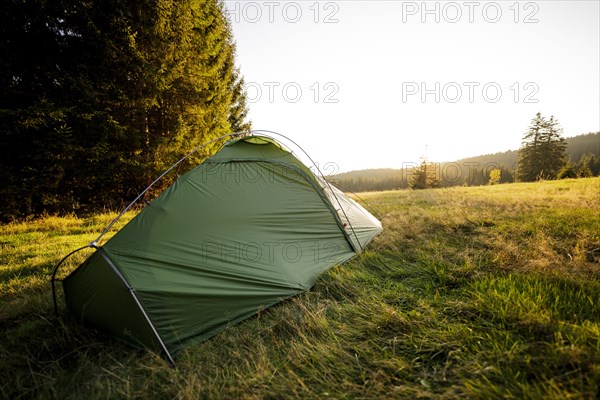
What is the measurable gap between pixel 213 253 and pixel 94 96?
284 inches

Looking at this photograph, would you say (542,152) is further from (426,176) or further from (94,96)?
(94,96)

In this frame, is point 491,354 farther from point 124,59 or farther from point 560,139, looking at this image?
point 560,139

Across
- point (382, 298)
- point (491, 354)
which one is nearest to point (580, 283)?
point (491, 354)

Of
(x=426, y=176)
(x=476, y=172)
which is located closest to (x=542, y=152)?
(x=426, y=176)

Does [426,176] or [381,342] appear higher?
[426,176]

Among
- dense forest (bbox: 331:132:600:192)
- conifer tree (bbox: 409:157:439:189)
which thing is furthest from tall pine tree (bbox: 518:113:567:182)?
dense forest (bbox: 331:132:600:192)

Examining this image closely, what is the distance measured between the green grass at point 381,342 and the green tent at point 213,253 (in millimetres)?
201

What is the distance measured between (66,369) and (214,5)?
1209cm

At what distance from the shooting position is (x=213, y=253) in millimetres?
2619

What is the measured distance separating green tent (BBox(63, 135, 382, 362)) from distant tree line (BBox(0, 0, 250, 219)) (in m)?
5.98

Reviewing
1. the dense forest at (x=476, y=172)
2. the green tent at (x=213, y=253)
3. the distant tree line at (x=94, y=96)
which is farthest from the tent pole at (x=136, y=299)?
the dense forest at (x=476, y=172)

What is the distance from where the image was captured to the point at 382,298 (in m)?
2.57

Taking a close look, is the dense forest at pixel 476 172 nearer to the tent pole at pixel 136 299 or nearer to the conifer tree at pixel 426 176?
the conifer tree at pixel 426 176

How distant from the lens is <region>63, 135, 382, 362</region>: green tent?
7.07 ft
